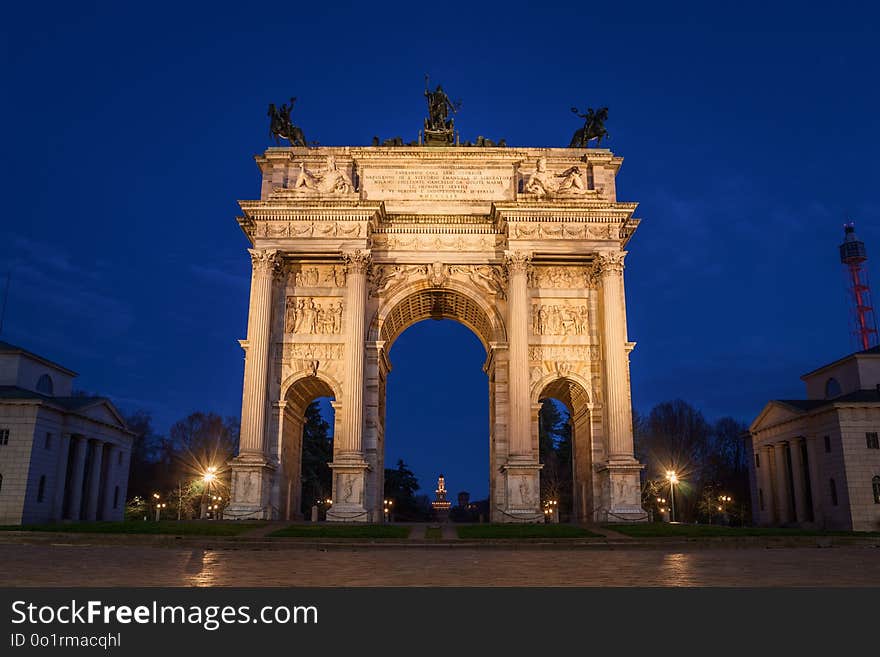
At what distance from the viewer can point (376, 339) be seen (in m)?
38.8

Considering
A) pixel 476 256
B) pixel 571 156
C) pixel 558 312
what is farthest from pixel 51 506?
pixel 571 156

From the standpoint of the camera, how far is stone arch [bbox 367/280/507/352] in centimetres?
3897

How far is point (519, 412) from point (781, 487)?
26.6m

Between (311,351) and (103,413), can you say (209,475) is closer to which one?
(311,351)

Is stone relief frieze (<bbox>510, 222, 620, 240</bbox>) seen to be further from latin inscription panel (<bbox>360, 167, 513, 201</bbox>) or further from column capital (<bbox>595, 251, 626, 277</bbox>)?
latin inscription panel (<bbox>360, 167, 513, 201</bbox>)

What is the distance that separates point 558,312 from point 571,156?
9.24 meters

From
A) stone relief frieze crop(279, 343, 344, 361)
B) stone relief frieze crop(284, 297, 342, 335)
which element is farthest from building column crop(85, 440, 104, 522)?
stone relief frieze crop(284, 297, 342, 335)

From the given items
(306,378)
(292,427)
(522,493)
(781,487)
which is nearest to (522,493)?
(522,493)

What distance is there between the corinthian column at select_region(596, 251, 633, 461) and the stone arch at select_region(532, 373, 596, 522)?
5.90 ft

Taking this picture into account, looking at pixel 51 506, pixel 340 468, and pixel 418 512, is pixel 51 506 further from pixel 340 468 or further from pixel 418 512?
pixel 418 512

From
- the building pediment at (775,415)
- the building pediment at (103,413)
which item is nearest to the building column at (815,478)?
the building pediment at (775,415)

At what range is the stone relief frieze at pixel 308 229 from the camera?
3784cm

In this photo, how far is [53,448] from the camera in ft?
142

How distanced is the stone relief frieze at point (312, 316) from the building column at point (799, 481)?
31.9 m
